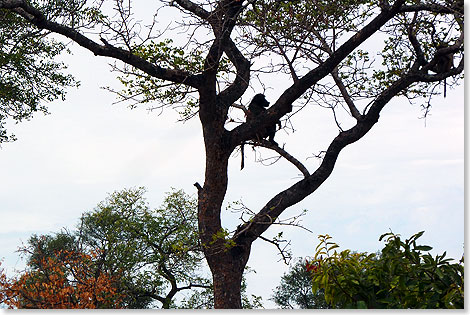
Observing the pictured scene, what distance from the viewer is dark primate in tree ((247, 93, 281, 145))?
6.98 m

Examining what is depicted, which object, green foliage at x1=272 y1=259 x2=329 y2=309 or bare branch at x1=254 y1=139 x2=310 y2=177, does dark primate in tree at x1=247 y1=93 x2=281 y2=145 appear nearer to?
bare branch at x1=254 y1=139 x2=310 y2=177

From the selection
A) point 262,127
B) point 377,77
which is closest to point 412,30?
point 377,77

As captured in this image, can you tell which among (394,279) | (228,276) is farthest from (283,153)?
(394,279)

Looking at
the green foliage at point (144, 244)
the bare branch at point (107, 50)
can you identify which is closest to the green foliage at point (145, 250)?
the green foliage at point (144, 244)

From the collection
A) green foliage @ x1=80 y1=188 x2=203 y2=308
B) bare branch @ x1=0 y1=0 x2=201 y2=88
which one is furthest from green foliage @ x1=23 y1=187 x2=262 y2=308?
bare branch @ x1=0 y1=0 x2=201 y2=88

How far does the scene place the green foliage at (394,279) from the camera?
3641 millimetres

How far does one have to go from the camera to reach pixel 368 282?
152 inches

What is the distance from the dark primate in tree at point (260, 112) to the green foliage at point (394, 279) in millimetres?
3136

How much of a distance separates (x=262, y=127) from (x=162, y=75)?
1478 millimetres

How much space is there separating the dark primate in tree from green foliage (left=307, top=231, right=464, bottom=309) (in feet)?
10.3

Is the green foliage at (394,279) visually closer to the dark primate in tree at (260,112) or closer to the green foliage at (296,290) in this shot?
the dark primate in tree at (260,112)

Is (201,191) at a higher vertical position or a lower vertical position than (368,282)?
higher

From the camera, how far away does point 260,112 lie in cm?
745

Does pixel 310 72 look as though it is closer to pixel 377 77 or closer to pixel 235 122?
pixel 235 122
